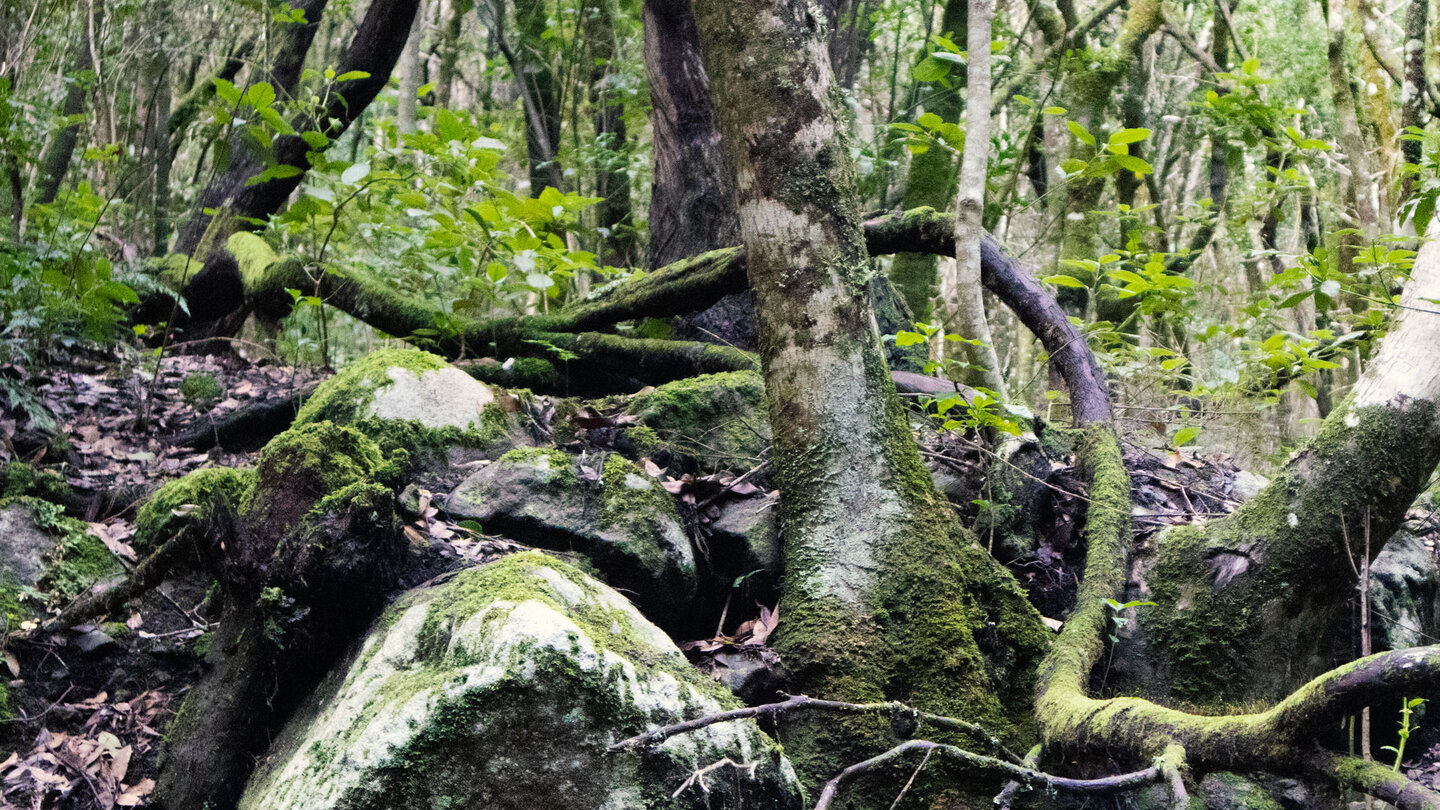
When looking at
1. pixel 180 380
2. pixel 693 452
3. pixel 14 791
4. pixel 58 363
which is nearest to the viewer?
pixel 14 791

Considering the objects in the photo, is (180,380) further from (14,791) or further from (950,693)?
(950,693)

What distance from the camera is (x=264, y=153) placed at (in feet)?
13.5

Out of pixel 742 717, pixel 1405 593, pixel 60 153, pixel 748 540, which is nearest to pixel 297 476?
pixel 748 540

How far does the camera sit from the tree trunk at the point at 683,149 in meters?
5.25

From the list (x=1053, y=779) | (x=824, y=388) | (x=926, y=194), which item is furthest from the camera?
(x=926, y=194)

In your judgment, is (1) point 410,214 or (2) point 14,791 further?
(1) point 410,214

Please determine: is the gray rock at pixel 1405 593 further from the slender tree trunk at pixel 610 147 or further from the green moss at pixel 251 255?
the slender tree trunk at pixel 610 147

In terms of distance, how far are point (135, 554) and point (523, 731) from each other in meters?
2.26

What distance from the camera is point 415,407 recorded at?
3.50 m

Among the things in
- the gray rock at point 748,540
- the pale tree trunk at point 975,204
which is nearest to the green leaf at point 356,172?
the gray rock at point 748,540

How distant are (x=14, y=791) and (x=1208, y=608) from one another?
3.53 m

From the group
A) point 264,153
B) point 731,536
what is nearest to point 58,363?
point 264,153

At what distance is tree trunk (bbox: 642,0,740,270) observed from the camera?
5250 mm

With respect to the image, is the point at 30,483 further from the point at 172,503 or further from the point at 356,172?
the point at 356,172
